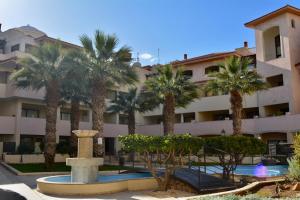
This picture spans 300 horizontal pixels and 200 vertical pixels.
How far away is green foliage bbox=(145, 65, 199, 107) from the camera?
107 feet

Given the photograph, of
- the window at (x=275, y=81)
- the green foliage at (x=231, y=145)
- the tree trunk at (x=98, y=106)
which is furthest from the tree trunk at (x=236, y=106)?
the green foliage at (x=231, y=145)

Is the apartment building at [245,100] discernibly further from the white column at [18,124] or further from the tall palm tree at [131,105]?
the tall palm tree at [131,105]

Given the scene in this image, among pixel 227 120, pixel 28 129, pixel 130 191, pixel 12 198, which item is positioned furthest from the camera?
pixel 227 120

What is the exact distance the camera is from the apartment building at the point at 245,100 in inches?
1391

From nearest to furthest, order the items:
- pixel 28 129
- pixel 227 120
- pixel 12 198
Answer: pixel 12 198 < pixel 28 129 < pixel 227 120

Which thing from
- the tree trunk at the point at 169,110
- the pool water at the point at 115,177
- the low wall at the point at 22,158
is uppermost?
the tree trunk at the point at 169,110

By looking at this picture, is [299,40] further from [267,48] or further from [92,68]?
[92,68]

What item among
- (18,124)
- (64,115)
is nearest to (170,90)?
(18,124)

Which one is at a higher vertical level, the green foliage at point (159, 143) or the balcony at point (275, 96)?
the balcony at point (275, 96)

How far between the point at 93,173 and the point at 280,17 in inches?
1151

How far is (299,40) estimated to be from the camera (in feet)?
122

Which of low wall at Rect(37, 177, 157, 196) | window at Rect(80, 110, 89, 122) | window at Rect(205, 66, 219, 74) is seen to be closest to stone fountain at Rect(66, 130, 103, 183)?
low wall at Rect(37, 177, 157, 196)

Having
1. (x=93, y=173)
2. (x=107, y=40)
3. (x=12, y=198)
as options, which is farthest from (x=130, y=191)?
(x=107, y=40)

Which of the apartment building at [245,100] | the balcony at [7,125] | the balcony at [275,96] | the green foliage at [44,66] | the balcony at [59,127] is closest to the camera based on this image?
the green foliage at [44,66]
